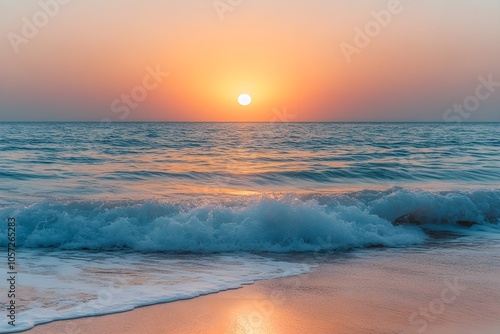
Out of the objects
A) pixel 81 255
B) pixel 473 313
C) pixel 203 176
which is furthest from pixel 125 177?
pixel 473 313

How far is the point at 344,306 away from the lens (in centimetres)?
657

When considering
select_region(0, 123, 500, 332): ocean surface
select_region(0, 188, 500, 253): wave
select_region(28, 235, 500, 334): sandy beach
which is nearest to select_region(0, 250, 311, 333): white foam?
A: select_region(0, 123, 500, 332): ocean surface

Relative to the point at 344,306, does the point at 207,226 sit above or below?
above

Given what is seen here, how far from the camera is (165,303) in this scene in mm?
6555

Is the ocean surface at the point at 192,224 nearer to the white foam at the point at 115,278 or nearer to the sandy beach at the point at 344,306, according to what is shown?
the white foam at the point at 115,278

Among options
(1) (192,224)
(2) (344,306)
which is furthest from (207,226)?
(2) (344,306)

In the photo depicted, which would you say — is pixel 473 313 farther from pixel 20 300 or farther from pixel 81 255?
pixel 81 255

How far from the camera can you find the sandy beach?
18.9ft

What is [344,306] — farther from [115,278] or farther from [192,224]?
[192,224]

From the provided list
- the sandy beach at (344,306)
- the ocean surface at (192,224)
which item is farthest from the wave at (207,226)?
the sandy beach at (344,306)

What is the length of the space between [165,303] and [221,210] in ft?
16.4

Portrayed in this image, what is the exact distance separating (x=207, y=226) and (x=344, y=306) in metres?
4.72

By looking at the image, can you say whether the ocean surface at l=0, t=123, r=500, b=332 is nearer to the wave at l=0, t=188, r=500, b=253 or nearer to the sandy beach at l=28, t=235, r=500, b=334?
the wave at l=0, t=188, r=500, b=253

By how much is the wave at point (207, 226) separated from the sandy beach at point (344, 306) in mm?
2052
